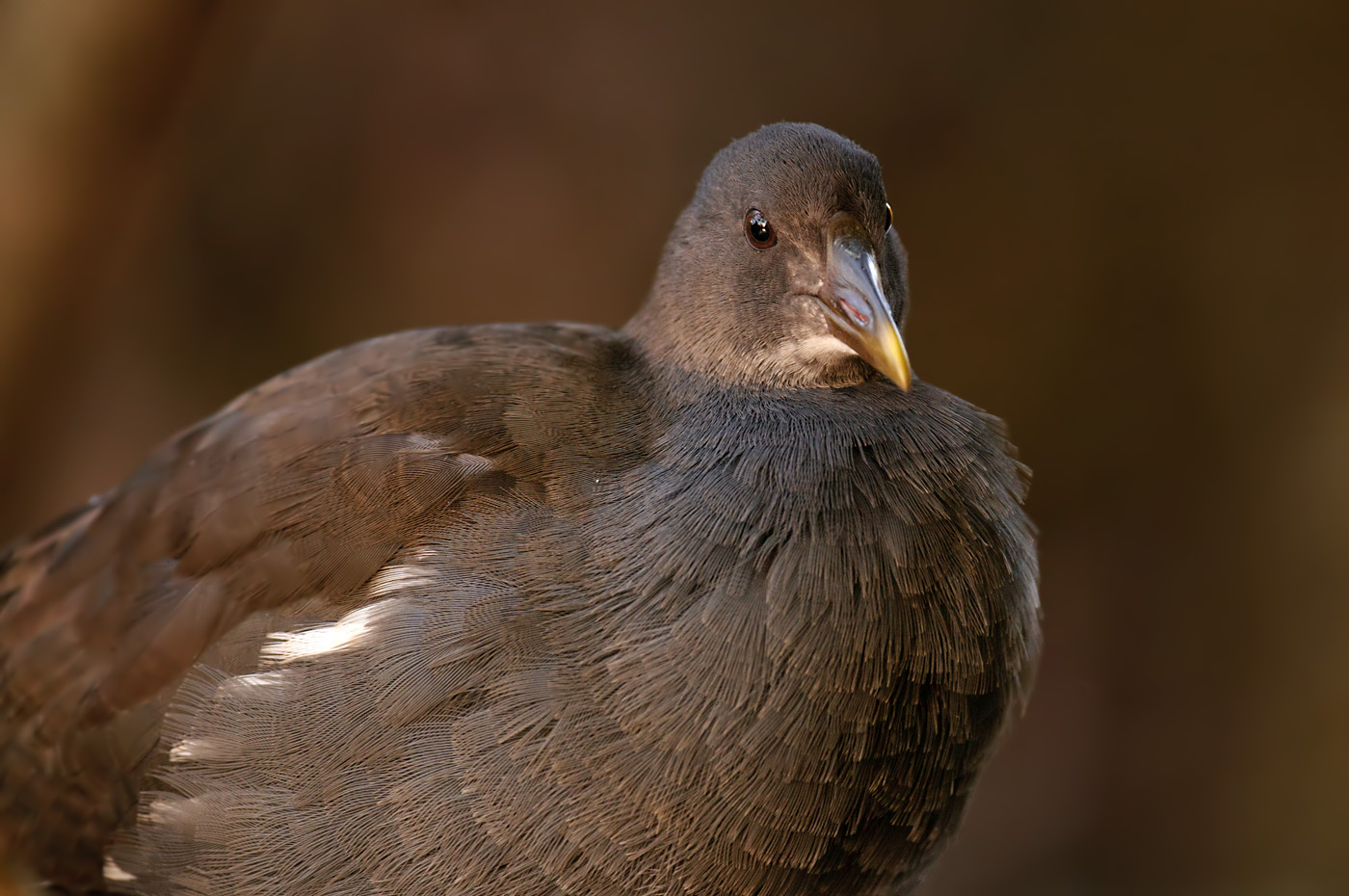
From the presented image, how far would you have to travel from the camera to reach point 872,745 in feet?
8.54

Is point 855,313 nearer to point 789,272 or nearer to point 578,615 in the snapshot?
point 789,272

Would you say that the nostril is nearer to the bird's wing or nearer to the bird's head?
the bird's head

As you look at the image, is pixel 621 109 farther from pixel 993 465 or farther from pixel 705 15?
pixel 993 465

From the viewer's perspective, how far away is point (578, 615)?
265 cm

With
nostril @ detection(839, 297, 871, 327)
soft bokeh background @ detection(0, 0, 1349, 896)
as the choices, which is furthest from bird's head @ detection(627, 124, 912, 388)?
soft bokeh background @ detection(0, 0, 1349, 896)

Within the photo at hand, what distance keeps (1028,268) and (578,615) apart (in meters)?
3.89

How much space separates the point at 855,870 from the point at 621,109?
440 centimetres

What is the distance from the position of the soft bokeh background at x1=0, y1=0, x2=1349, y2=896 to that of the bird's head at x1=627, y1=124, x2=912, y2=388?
2.65m

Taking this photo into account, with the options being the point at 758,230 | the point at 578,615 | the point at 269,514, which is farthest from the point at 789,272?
the point at 269,514

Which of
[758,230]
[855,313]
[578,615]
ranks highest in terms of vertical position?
[758,230]

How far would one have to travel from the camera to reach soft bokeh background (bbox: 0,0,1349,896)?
5.44 m

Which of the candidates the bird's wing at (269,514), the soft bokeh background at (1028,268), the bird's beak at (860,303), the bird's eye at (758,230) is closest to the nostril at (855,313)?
the bird's beak at (860,303)

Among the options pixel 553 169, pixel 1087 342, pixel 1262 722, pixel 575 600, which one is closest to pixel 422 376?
pixel 575 600

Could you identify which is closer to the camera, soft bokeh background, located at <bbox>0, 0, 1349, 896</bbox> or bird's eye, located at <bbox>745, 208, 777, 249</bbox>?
bird's eye, located at <bbox>745, 208, 777, 249</bbox>
